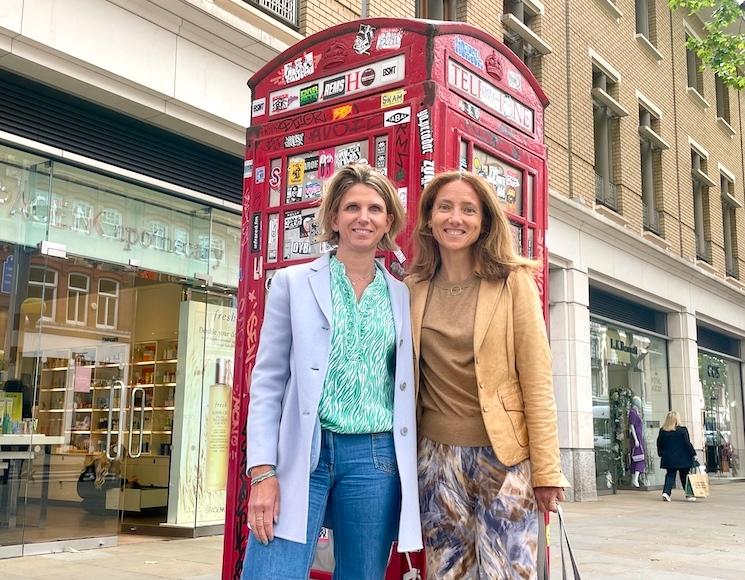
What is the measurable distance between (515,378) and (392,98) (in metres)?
1.58

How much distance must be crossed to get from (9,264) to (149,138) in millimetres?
2054

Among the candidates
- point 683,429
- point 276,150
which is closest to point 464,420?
point 276,150

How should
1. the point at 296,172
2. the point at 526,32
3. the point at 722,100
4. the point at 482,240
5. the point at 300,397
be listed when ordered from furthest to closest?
the point at 722,100
the point at 526,32
the point at 296,172
the point at 482,240
the point at 300,397

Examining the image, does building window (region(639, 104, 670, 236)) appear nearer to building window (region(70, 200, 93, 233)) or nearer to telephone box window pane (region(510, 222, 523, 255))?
building window (region(70, 200, 93, 233))

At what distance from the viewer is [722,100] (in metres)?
24.5

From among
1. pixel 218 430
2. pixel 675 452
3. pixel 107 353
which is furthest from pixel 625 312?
pixel 107 353

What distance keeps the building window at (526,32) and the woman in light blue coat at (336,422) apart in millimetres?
12194

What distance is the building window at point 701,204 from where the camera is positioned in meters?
21.5

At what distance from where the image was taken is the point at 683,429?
15516 millimetres

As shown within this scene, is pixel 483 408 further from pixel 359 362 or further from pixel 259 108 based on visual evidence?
pixel 259 108

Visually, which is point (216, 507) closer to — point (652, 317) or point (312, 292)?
point (312, 292)

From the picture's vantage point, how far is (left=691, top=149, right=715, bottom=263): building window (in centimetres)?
2152

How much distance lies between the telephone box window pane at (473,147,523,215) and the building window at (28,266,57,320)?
17.1 ft

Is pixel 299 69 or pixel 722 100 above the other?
pixel 722 100
